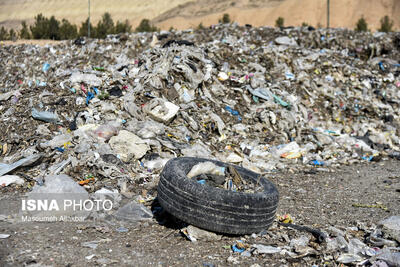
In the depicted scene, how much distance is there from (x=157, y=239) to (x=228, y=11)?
34.0m

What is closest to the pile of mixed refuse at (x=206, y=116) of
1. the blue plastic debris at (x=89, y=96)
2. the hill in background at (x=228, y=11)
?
the blue plastic debris at (x=89, y=96)

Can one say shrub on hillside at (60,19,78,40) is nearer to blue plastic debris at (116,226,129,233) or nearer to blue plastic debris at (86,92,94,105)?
blue plastic debris at (86,92,94,105)

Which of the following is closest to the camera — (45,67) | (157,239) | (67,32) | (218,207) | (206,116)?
(218,207)

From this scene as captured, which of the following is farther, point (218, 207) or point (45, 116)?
point (45, 116)

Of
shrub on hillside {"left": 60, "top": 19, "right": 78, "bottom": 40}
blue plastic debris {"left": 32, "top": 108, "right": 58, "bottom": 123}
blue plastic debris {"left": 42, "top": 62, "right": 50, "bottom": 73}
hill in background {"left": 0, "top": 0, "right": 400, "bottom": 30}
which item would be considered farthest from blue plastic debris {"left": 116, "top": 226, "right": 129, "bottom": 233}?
hill in background {"left": 0, "top": 0, "right": 400, "bottom": 30}

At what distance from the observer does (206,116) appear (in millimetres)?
5742

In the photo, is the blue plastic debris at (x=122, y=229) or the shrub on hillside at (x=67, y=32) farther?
the shrub on hillside at (x=67, y=32)

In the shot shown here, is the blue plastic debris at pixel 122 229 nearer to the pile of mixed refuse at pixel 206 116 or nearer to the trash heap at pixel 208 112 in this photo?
the pile of mixed refuse at pixel 206 116

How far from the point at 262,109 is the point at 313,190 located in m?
2.30

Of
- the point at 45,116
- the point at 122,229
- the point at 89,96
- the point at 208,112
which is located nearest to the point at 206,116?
the point at 208,112

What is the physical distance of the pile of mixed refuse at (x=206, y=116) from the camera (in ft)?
13.6

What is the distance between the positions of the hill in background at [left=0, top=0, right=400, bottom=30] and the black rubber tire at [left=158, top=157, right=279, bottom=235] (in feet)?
89.4

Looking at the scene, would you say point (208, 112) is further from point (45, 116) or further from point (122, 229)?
point (122, 229)

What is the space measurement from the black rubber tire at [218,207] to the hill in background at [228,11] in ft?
89.4
